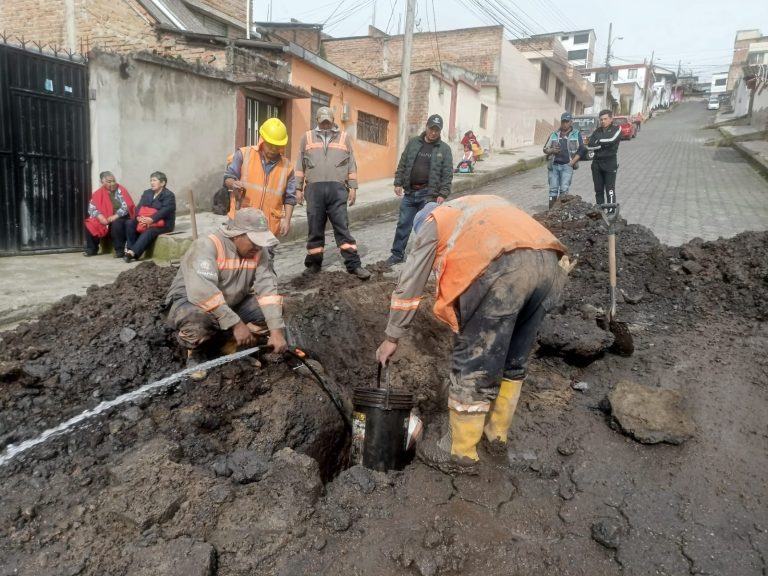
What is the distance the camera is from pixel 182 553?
2.15m

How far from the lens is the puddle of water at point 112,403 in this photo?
2842 millimetres

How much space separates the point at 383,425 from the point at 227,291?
1.45 meters

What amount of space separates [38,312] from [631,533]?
190 inches

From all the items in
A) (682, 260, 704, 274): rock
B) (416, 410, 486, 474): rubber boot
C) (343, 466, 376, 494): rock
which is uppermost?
(682, 260, 704, 274): rock

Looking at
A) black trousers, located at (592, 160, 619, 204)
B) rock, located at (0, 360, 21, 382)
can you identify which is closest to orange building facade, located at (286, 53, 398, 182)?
black trousers, located at (592, 160, 619, 204)

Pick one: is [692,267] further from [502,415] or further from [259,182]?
[259,182]

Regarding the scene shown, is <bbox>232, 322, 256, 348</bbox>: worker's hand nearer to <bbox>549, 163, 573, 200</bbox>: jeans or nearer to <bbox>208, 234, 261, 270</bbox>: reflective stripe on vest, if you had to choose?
<bbox>208, 234, 261, 270</bbox>: reflective stripe on vest

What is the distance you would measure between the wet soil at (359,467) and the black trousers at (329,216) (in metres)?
0.85

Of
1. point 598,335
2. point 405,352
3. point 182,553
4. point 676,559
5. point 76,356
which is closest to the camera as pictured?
point 182,553

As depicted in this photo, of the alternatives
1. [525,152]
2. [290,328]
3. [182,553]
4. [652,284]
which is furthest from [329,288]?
[525,152]

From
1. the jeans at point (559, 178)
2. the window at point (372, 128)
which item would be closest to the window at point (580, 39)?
the window at point (372, 128)

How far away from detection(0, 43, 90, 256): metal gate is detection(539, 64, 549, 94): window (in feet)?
90.1

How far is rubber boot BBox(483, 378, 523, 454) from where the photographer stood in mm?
3061

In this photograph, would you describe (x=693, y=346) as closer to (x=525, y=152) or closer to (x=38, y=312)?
(x=38, y=312)
